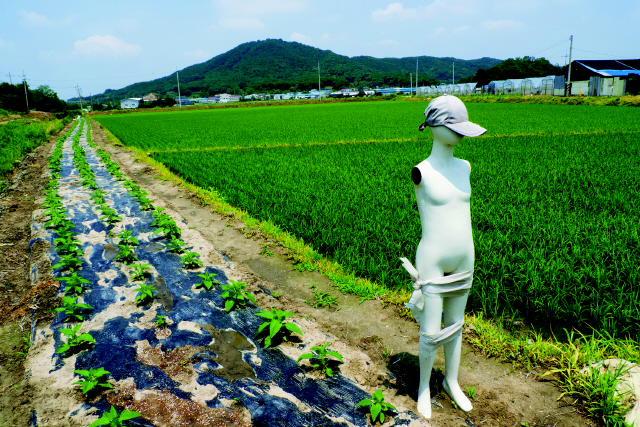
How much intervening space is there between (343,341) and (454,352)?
3.22ft

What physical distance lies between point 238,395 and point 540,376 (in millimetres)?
1912

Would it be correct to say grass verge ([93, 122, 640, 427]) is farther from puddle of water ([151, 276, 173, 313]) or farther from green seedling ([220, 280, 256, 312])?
puddle of water ([151, 276, 173, 313])

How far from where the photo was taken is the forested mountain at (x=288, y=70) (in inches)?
4990

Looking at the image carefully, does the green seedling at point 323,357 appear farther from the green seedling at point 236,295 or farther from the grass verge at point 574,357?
the grass verge at point 574,357

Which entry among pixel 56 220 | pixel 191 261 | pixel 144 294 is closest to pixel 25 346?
pixel 144 294

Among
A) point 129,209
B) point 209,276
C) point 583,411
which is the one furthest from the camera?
point 129,209

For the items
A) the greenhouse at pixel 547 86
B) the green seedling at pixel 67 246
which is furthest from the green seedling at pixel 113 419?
the greenhouse at pixel 547 86

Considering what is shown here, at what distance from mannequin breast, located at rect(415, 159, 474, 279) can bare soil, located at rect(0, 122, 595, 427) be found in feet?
3.01

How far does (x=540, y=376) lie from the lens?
2574 millimetres

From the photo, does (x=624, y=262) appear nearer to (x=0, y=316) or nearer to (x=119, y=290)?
(x=119, y=290)

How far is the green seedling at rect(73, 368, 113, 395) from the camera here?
7.65 ft

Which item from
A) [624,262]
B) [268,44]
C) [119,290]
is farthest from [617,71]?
[268,44]

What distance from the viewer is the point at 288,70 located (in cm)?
16262

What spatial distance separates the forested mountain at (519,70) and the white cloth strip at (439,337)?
71785 millimetres
